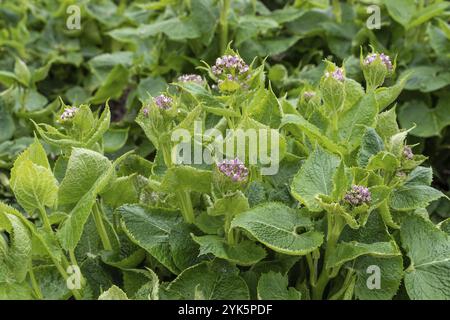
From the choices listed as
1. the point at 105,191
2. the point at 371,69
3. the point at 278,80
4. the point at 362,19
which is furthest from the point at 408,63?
the point at 105,191

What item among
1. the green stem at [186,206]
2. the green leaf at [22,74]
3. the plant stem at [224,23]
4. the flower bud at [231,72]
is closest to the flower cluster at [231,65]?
the flower bud at [231,72]

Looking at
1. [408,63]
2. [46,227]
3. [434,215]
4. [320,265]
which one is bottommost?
[434,215]

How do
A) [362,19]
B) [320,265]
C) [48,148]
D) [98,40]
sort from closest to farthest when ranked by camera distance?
[320,265]
[48,148]
[362,19]
[98,40]

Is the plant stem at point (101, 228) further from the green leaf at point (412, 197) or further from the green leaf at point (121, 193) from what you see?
the green leaf at point (412, 197)

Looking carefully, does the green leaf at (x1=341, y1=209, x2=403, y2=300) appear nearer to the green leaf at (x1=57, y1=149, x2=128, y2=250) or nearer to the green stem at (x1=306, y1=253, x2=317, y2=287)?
the green stem at (x1=306, y1=253, x2=317, y2=287)

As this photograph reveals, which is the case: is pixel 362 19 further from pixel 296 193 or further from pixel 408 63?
pixel 296 193

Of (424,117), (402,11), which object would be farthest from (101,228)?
(402,11)

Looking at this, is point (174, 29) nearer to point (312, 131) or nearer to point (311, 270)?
point (312, 131)
